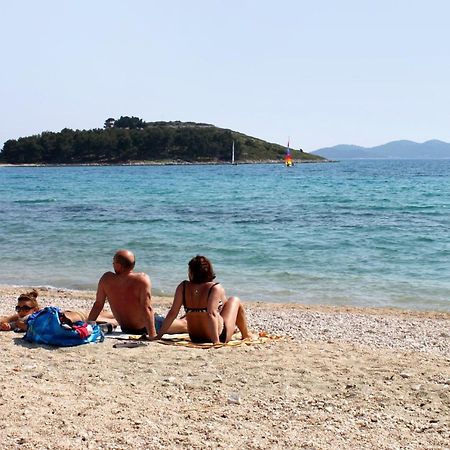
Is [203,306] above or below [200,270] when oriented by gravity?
below

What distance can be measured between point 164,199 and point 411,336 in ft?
103

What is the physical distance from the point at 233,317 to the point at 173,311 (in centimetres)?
68

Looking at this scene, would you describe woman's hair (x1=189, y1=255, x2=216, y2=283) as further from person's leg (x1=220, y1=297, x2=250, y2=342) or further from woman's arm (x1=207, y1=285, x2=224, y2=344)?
person's leg (x1=220, y1=297, x2=250, y2=342)

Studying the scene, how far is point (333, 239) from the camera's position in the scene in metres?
20.7

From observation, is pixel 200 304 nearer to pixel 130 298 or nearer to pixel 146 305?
pixel 146 305

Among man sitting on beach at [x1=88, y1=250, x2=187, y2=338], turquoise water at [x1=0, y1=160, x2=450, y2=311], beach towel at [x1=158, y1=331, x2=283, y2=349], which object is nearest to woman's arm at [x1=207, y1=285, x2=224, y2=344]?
beach towel at [x1=158, y1=331, x2=283, y2=349]

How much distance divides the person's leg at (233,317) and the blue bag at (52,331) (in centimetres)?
145

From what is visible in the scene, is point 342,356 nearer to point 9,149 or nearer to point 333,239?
point 333,239

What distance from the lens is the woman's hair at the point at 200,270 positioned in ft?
25.3

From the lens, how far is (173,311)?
7.86 metres

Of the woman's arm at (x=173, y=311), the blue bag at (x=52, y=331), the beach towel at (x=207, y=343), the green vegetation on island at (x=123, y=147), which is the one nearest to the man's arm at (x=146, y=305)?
the woman's arm at (x=173, y=311)

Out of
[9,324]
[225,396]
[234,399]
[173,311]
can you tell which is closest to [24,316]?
[9,324]

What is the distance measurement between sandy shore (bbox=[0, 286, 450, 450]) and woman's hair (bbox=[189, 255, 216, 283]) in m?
0.81

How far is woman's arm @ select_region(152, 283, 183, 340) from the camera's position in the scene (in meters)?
7.80
